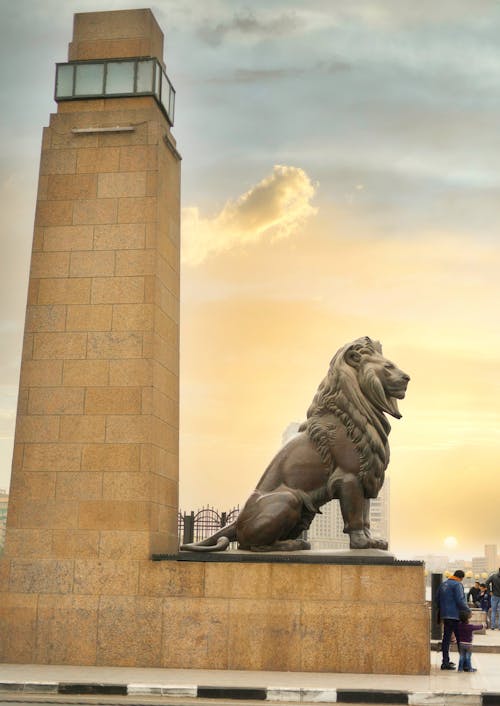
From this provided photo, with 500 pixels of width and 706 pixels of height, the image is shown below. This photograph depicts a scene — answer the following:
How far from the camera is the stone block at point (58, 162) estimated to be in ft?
41.1

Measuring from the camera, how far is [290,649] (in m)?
10.6

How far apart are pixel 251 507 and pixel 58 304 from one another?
3655 mm

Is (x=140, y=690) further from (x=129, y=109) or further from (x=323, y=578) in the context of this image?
(x=129, y=109)

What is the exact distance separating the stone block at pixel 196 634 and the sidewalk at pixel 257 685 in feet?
0.76

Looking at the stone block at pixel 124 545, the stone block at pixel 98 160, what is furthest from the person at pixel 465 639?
the stone block at pixel 98 160

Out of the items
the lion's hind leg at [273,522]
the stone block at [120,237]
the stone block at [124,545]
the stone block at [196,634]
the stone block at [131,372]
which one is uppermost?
the stone block at [120,237]

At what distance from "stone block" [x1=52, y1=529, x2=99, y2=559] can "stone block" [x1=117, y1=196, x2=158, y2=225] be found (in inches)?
160

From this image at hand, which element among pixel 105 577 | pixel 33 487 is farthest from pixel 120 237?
pixel 105 577

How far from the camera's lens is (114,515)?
11359 millimetres

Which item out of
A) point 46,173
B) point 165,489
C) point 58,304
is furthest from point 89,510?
point 46,173

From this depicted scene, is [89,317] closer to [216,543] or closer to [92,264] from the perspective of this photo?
[92,264]

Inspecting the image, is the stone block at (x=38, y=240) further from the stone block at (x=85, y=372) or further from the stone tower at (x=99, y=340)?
the stone block at (x=85, y=372)

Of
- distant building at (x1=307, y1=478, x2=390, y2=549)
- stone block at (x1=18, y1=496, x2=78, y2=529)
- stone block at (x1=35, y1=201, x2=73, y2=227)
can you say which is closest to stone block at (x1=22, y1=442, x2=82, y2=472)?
stone block at (x1=18, y1=496, x2=78, y2=529)

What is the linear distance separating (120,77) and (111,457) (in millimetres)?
5257
